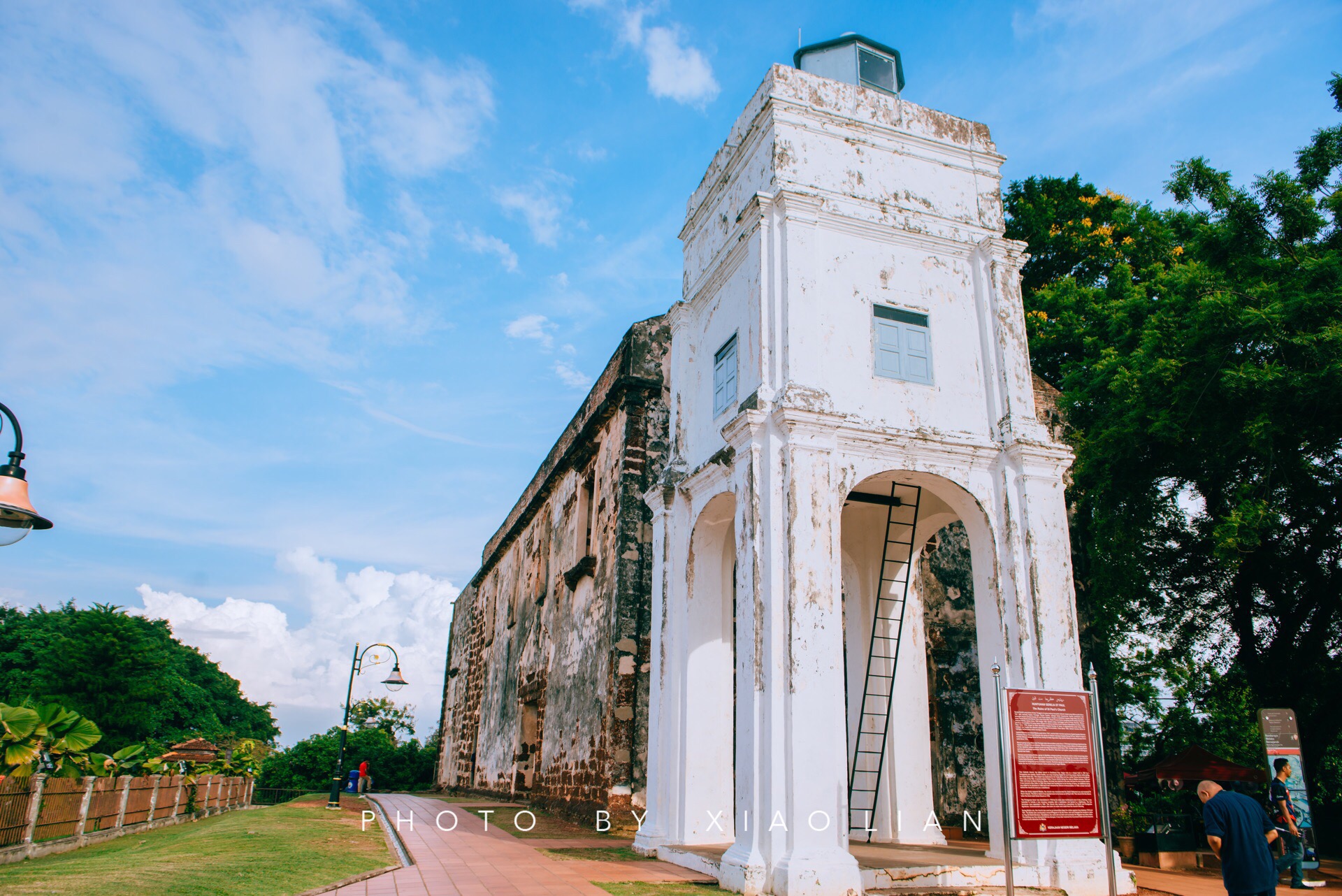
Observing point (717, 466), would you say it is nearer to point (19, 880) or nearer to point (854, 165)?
point (854, 165)

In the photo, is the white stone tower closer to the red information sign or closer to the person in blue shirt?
the red information sign

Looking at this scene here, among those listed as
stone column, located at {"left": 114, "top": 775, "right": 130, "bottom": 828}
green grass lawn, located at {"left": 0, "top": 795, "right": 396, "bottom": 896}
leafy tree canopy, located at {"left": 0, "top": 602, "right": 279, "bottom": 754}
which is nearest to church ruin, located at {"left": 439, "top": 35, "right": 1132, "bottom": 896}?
green grass lawn, located at {"left": 0, "top": 795, "right": 396, "bottom": 896}

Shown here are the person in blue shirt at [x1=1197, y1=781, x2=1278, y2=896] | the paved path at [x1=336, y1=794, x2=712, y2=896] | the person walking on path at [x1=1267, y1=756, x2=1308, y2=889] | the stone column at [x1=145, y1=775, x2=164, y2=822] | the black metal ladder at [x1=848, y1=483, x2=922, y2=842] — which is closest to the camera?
the person in blue shirt at [x1=1197, y1=781, x2=1278, y2=896]

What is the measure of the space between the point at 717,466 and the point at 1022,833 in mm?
3764

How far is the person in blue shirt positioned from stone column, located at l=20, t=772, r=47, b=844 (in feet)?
37.4

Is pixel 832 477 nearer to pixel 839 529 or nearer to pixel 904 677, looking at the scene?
pixel 839 529

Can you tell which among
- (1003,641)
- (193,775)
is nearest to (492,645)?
(193,775)

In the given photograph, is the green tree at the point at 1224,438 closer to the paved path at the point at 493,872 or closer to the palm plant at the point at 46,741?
the paved path at the point at 493,872

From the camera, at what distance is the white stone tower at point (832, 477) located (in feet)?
20.5

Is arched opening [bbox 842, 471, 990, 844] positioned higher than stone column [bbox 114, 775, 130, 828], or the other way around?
arched opening [bbox 842, 471, 990, 844]

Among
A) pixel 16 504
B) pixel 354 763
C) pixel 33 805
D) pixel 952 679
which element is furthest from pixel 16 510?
pixel 354 763

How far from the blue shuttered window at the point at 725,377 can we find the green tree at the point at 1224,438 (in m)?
4.83

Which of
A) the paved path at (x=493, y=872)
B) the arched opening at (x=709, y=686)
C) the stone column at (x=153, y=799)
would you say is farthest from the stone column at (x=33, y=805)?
the arched opening at (x=709, y=686)

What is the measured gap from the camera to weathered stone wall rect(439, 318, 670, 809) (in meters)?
10.2
